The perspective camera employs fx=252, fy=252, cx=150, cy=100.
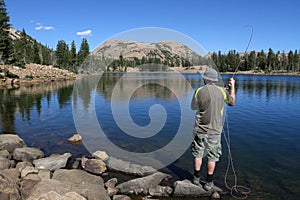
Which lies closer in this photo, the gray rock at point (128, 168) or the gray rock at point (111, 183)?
the gray rock at point (111, 183)

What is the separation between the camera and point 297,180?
8969 mm

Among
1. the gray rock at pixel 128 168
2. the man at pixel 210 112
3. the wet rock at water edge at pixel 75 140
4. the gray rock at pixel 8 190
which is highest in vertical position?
the man at pixel 210 112

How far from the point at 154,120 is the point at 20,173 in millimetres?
12005

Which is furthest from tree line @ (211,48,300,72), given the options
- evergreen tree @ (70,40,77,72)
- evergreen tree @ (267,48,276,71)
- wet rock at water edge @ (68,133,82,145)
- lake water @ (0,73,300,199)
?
wet rock at water edge @ (68,133,82,145)

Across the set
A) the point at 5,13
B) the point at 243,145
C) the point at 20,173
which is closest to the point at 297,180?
the point at 243,145

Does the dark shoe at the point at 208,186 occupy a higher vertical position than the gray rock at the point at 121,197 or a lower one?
higher

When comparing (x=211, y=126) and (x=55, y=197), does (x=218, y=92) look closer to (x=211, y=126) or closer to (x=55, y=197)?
(x=211, y=126)

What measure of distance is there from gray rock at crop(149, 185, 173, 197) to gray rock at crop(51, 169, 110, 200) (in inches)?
55.9

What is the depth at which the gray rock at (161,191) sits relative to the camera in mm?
7873

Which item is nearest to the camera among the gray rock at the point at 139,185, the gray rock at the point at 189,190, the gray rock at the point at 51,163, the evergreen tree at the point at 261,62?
the gray rock at the point at 189,190

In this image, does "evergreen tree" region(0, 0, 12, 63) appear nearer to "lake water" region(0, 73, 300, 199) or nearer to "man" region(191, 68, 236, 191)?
"lake water" region(0, 73, 300, 199)

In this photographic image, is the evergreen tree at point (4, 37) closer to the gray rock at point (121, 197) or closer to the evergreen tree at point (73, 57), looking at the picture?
the evergreen tree at point (73, 57)

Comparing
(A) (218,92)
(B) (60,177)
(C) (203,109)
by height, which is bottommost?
(B) (60,177)

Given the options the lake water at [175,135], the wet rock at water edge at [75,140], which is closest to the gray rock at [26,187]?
the lake water at [175,135]
